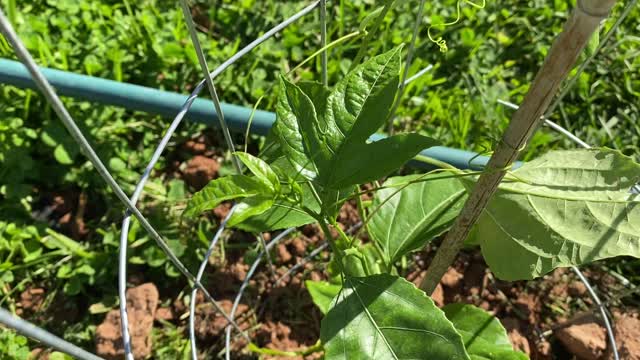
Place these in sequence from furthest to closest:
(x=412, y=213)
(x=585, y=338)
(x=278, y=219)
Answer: (x=585, y=338), (x=412, y=213), (x=278, y=219)

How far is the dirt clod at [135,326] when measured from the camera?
1424 millimetres

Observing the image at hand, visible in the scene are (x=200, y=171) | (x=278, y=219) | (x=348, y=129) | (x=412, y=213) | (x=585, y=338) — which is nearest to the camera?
(x=348, y=129)

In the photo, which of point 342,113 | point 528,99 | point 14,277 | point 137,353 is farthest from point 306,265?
point 528,99

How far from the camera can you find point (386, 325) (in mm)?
833

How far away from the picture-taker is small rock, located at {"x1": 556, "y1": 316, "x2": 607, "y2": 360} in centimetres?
144

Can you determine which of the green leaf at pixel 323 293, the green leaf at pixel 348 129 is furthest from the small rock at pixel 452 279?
the green leaf at pixel 348 129

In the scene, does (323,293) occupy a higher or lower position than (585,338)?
lower

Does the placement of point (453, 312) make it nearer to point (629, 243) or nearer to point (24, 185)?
point (629, 243)

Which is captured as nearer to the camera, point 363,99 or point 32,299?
point 363,99

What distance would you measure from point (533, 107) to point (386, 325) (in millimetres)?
354

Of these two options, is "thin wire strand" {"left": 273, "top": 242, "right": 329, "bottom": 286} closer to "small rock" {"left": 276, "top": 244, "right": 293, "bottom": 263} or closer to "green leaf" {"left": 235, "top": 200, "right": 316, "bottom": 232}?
"small rock" {"left": 276, "top": 244, "right": 293, "bottom": 263}

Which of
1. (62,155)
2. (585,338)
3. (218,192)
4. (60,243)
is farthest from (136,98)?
(585,338)

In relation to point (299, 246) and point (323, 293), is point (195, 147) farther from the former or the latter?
point (323, 293)

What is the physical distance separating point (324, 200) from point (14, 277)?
43.6 inches
